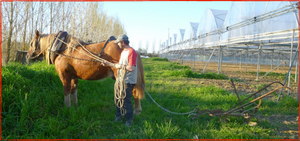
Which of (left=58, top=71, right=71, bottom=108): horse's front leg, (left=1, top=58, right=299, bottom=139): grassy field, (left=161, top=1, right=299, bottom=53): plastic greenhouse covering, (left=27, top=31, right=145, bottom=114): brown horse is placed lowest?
(left=1, top=58, right=299, bottom=139): grassy field

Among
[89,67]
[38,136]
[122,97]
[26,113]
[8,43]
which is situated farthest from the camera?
[8,43]

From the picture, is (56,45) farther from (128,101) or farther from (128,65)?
(128,101)

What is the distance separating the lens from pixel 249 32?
8203 millimetres

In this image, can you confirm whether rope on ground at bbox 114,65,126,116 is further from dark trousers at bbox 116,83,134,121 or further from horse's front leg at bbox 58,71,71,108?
horse's front leg at bbox 58,71,71,108

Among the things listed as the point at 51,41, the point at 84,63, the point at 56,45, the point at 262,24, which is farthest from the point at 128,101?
the point at 262,24

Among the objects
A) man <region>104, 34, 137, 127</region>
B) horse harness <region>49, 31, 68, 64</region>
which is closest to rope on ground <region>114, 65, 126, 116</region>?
man <region>104, 34, 137, 127</region>

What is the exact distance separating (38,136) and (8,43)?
499cm

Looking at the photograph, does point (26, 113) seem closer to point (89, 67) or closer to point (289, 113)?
point (89, 67)

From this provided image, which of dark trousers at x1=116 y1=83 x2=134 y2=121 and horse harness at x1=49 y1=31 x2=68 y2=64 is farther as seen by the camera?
horse harness at x1=49 y1=31 x2=68 y2=64

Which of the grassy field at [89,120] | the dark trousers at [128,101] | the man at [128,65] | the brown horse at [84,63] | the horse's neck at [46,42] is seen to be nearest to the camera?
the grassy field at [89,120]

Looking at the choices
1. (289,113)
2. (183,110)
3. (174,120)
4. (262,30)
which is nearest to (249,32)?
(262,30)

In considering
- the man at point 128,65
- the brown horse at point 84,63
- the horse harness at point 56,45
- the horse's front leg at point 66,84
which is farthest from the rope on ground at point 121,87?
the horse harness at point 56,45

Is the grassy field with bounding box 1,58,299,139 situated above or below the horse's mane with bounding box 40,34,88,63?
below

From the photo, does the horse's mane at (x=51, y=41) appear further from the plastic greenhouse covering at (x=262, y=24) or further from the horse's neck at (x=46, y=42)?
the plastic greenhouse covering at (x=262, y=24)
